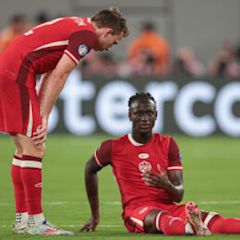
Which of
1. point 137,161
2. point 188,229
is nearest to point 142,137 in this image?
point 137,161

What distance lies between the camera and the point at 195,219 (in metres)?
7.98

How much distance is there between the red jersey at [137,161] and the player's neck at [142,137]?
3cm

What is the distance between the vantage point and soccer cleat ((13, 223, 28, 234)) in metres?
8.57

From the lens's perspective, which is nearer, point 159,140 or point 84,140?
point 159,140

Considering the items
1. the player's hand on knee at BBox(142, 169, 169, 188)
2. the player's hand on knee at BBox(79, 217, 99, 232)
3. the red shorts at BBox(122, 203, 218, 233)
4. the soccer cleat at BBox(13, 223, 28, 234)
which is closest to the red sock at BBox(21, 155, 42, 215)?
the soccer cleat at BBox(13, 223, 28, 234)

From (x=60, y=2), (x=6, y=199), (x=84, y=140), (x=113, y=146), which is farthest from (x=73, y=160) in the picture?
(x=60, y=2)

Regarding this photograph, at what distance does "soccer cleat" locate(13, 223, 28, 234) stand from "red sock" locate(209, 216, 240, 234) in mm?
1586

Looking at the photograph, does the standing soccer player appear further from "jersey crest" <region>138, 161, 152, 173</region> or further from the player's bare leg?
"jersey crest" <region>138, 161, 152, 173</region>

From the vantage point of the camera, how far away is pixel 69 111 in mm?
19766

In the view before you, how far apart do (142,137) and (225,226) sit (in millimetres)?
1080

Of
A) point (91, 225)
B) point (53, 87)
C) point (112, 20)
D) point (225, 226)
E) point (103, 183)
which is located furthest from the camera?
point (103, 183)

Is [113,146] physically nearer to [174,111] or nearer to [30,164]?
[30,164]

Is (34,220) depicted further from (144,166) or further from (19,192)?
(144,166)

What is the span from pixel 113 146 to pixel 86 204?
7.89 feet
